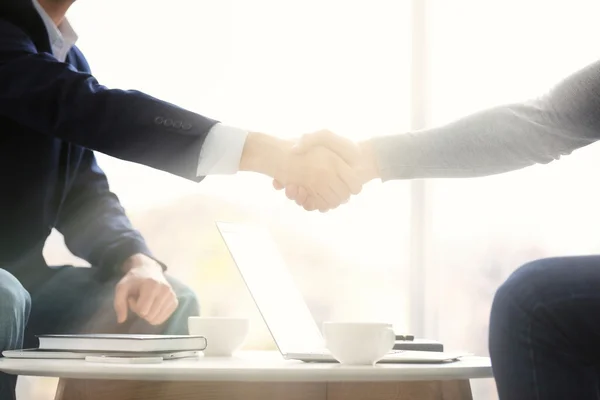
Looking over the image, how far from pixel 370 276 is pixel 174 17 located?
116cm

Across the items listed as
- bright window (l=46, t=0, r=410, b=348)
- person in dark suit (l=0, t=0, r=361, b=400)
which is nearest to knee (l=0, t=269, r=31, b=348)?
person in dark suit (l=0, t=0, r=361, b=400)

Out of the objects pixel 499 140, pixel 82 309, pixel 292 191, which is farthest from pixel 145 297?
pixel 499 140

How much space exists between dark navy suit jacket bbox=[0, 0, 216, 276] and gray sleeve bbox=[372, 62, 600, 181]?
1.35 ft

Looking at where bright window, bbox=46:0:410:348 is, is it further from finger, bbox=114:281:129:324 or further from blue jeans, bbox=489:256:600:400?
blue jeans, bbox=489:256:600:400

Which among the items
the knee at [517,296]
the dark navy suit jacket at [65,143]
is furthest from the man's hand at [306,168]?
the knee at [517,296]

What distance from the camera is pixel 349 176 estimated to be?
5.42 feet

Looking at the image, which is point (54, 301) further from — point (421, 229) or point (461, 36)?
point (461, 36)

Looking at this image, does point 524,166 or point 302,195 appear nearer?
point 524,166

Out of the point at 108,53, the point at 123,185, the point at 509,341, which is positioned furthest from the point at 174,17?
the point at 509,341

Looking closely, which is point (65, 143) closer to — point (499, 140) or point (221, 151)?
point (221, 151)

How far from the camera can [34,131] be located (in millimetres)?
1724

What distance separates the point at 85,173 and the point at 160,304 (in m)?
0.52

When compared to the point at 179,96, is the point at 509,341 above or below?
below

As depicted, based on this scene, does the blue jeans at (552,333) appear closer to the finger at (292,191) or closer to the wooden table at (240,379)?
the wooden table at (240,379)
